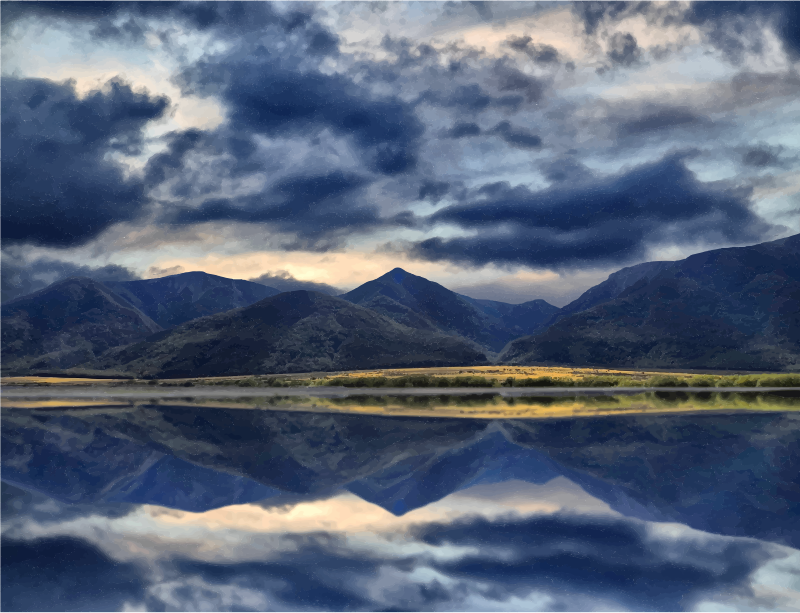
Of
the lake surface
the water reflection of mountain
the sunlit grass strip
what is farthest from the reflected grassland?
the lake surface

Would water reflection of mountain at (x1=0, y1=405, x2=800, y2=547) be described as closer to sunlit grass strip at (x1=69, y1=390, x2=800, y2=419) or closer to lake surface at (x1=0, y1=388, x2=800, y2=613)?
lake surface at (x1=0, y1=388, x2=800, y2=613)

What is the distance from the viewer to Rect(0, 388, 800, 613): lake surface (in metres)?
8.43

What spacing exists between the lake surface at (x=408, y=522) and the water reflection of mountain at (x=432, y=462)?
0.33ft

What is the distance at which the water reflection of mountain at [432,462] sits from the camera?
13.4m

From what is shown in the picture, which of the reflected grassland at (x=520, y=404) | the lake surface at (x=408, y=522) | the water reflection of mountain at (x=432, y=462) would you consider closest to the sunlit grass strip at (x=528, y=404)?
the reflected grassland at (x=520, y=404)

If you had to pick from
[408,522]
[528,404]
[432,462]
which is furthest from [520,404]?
[408,522]

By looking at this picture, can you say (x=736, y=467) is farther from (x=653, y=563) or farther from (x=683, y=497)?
(x=653, y=563)

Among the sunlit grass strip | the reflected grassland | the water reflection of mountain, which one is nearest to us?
the water reflection of mountain

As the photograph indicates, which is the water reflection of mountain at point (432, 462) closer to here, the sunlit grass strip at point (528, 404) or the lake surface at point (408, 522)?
the lake surface at point (408, 522)

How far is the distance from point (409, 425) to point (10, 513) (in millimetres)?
17764

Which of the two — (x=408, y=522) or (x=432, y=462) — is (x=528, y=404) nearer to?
(x=432, y=462)

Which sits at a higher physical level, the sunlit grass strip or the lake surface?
the lake surface

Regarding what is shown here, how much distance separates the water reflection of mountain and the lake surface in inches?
4.0

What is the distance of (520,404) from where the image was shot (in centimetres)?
3950
